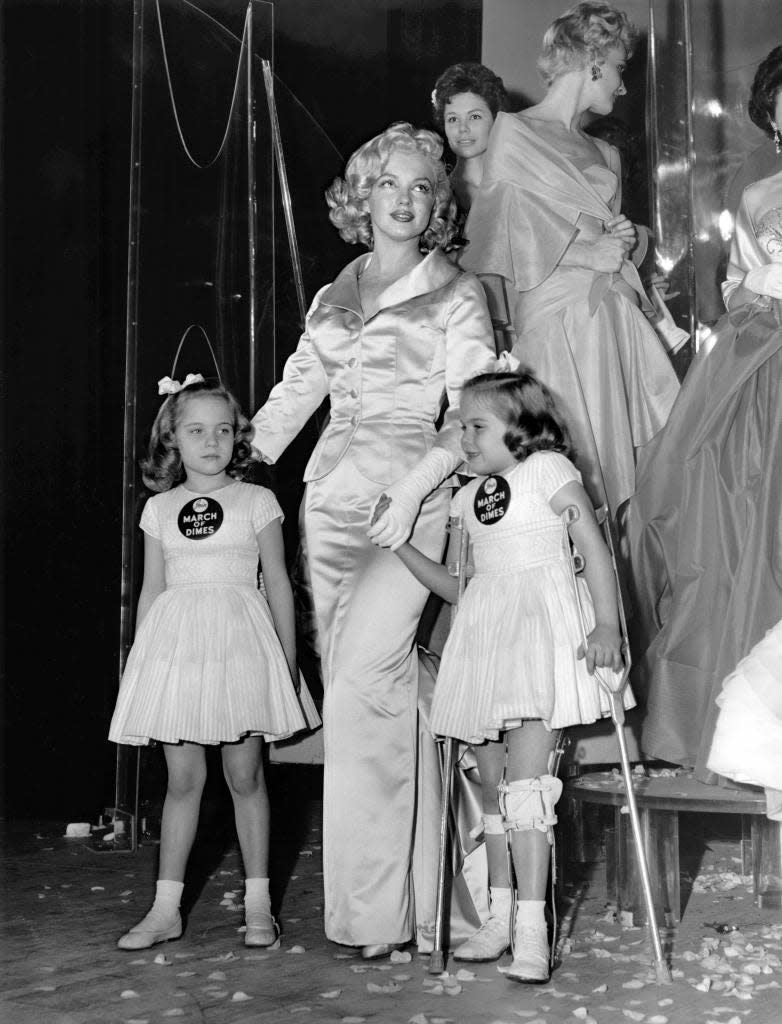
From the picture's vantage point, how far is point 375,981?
8.50 ft

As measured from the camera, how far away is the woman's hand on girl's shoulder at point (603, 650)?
2.55 metres

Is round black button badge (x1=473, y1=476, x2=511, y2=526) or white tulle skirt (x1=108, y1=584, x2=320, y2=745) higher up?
round black button badge (x1=473, y1=476, x2=511, y2=526)

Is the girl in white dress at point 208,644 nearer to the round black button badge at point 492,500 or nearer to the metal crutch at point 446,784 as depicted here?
the metal crutch at point 446,784

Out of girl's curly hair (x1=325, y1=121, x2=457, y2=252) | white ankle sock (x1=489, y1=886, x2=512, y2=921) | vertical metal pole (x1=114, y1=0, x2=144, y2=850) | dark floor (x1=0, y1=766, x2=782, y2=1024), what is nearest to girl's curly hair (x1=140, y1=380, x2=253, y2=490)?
girl's curly hair (x1=325, y1=121, x2=457, y2=252)

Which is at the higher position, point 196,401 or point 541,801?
point 196,401

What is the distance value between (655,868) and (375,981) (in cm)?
78

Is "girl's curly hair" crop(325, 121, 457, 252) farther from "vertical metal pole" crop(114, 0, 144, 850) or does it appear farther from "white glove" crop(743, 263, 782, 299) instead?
"vertical metal pole" crop(114, 0, 144, 850)

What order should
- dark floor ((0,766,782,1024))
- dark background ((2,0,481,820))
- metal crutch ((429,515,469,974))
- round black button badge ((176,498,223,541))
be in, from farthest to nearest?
1. dark background ((2,0,481,820))
2. round black button badge ((176,498,223,541))
3. metal crutch ((429,515,469,974))
4. dark floor ((0,766,782,1024))

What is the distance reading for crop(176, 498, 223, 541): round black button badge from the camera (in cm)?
309

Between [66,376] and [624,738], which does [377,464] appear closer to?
[624,738]

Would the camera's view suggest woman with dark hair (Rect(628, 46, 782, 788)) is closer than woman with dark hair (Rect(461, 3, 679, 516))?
Yes

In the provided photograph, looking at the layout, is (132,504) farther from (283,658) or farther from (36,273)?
(283,658)

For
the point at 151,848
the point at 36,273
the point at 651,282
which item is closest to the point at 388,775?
the point at 151,848

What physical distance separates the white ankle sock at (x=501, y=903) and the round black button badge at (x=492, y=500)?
29.5 inches
